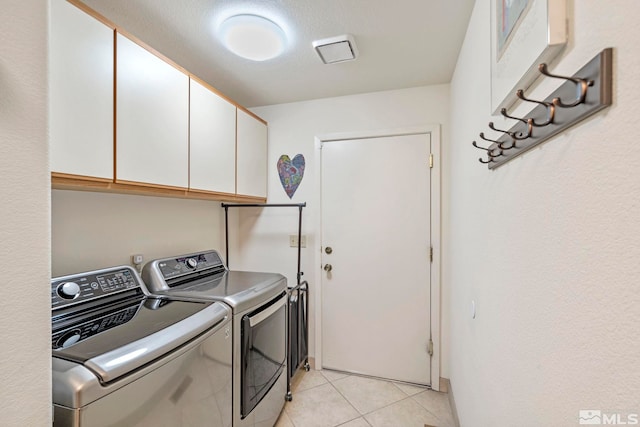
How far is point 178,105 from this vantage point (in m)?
1.56

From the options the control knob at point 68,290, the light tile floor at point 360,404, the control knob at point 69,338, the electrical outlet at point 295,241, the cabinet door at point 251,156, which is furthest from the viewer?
the electrical outlet at point 295,241

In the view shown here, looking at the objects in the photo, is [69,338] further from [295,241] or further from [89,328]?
[295,241]

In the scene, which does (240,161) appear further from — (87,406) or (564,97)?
(564,97)

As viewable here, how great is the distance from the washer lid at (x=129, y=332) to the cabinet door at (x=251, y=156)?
108 centimetres

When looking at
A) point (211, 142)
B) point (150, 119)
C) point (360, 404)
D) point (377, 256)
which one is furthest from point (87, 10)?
point (360, 404)

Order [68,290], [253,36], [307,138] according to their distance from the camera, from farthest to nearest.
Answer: [307,138], [253,36], [68,290]

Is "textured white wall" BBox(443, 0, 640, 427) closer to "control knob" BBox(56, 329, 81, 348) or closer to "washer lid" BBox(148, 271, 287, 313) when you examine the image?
"washer lid" BBox(148, 271, 287, 313)

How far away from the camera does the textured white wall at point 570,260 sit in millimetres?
420

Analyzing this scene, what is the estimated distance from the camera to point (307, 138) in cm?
253

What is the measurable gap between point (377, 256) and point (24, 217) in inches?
82.0

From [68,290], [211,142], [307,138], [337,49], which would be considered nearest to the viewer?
[68,290]

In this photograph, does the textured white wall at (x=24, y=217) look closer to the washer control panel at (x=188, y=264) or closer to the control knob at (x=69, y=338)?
the control knob at (x=69, y=338)

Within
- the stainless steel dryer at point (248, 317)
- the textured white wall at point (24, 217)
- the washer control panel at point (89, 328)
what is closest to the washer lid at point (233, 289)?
the stainless steel dryer at point (248, 317)

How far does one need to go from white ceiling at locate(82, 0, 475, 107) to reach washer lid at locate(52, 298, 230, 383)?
57.0 inches
